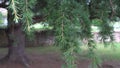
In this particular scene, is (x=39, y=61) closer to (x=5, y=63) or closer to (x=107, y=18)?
(x=5, y=63)

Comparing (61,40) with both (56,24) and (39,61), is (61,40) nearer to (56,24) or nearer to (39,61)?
(56,24)

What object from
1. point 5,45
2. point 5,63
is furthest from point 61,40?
point 5,45

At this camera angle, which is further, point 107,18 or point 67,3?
point 107,18

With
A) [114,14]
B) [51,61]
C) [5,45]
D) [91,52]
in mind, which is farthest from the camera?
[5,45]

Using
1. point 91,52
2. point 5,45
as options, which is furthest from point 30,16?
point 5,45

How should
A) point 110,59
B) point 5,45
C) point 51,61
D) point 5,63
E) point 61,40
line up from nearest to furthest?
point 61,40
point 5,63
point 51,61
point 110,59
point 5,45

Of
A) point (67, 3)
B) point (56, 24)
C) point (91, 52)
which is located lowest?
point (91, 52)

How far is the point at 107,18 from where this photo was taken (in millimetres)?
1875

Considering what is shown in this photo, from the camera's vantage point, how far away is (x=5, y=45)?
13.3 m

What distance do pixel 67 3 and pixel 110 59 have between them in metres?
8.57

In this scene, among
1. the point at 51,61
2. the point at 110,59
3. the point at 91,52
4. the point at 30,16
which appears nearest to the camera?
the point at 30,16

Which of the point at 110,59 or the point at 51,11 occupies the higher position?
the point at 51,11

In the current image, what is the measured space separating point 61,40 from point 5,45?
11954 mm

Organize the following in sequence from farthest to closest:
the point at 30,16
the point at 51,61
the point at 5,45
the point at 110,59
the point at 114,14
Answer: the point at 5,45 < the point at 110,59 < the point at 51,61 < the point at 114,14 < the point at 30,16
